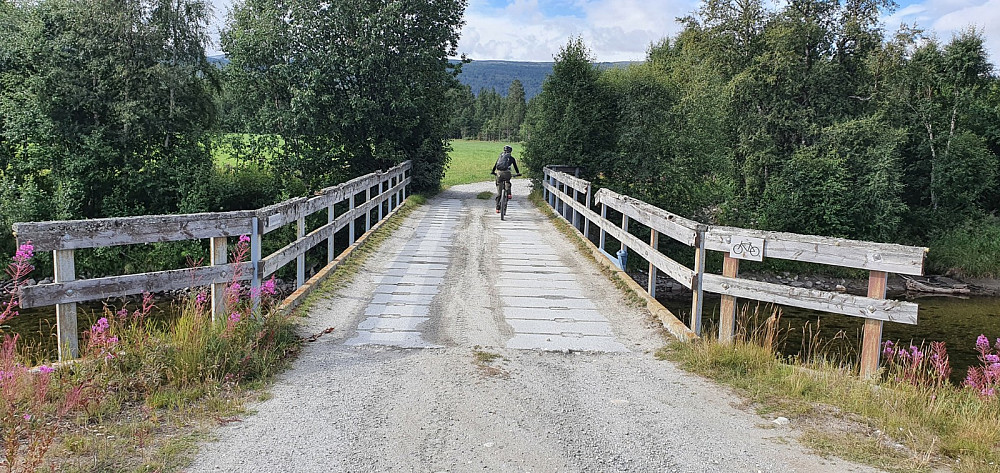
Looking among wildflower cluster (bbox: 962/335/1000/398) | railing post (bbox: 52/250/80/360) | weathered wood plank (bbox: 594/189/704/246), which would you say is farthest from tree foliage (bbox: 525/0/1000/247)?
railing post (bbox: 52/250/80/360)

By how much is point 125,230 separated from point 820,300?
18.6 feet

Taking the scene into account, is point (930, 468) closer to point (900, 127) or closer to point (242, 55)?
point (242, 55)

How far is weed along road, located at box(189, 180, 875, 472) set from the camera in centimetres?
415

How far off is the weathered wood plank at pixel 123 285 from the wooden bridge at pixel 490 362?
1 cm

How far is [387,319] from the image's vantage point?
7688mm

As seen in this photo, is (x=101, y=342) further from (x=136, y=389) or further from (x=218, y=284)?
(x=218, y=284)

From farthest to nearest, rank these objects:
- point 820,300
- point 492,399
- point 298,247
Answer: point 298,247
point 820,300
point 492,399

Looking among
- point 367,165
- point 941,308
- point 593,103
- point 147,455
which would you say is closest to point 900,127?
point 941,308

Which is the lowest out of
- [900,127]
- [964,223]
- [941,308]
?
[941,308]

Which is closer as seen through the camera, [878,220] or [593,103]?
[593,103]

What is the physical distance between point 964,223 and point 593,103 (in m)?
15.7

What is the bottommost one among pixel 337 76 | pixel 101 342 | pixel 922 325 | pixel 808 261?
pixel 922 325

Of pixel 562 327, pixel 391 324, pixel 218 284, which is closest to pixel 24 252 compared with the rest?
pixel 218 284

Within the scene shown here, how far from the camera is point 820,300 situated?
6.10 m
